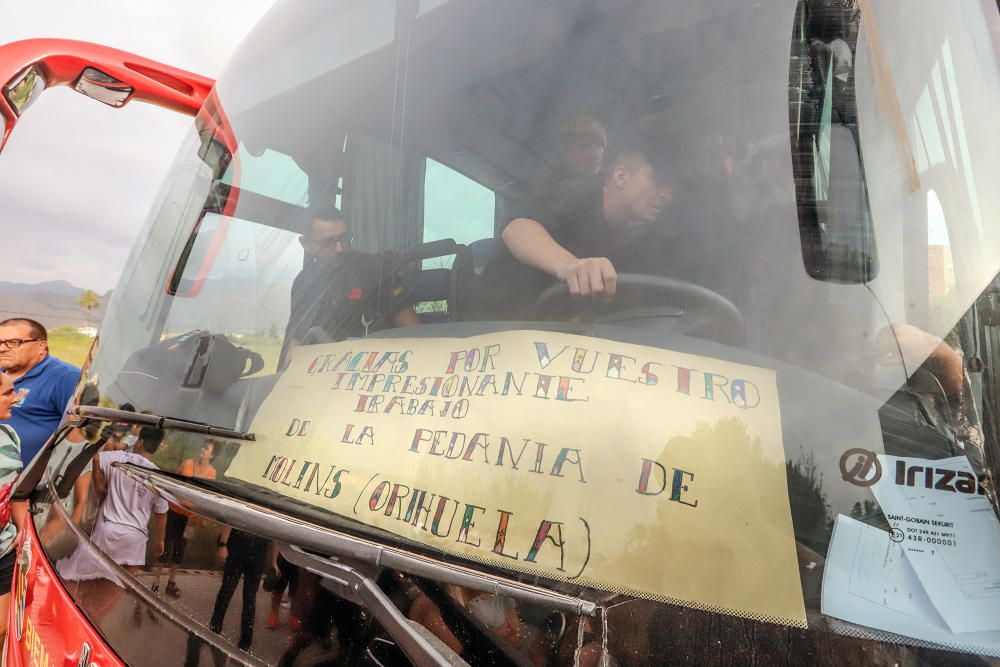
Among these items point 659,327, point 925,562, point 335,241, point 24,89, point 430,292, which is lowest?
point 925,562

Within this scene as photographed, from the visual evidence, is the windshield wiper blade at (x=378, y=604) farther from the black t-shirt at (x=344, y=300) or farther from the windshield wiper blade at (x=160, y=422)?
the black t-shirt at (x=344, y=300)

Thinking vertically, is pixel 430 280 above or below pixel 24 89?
below

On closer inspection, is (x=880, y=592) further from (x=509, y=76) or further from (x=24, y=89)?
(x=24, y=89)

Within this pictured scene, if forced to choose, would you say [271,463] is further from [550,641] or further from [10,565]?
[10,565]

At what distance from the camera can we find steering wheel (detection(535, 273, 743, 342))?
950 mm

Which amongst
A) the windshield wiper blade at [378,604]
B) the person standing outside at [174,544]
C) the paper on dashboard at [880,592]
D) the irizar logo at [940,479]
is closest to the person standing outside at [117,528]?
the person standing outside at [174,544]

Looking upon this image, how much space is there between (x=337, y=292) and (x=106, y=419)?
661 mm

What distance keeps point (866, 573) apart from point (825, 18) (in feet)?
2.86

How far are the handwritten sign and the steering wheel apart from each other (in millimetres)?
64

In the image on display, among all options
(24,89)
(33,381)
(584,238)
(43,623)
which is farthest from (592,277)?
(33,381)

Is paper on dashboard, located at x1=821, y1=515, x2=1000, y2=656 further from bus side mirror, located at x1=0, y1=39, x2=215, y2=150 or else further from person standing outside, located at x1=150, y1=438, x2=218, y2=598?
bus side mirror, located at x1=0, y1=39, x2=215, y2=150

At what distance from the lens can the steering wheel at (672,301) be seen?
37.4 inches

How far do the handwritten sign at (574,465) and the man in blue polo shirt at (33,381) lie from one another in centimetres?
223

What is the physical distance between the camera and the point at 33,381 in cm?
312
